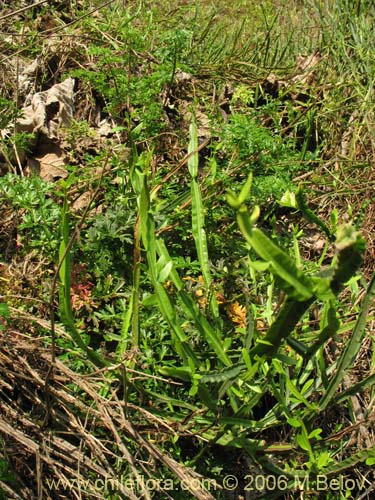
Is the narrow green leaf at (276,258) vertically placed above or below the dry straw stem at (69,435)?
above

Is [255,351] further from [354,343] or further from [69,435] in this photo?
[69,435]

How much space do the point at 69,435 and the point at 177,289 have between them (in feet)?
2.16

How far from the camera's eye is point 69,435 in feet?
6.77

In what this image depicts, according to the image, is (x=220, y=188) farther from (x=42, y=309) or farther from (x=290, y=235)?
(x=42, y=309)

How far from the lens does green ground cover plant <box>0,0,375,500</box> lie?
182 cm

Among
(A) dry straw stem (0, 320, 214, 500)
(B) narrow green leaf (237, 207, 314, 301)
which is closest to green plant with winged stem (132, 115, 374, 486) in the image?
(B) narrow green leaf (237, 207, 314, 301)

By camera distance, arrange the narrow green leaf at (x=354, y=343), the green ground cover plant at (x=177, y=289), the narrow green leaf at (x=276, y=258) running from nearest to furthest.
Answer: the narrow green leaf at (x=276, y=258) < the narrow green leaf at (x=354, y=343) < the green ground cover plant at (x=177, y=289)

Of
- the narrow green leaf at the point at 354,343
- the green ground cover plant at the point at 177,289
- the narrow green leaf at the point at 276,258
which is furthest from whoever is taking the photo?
the green ground cover plant at the point at 177,289

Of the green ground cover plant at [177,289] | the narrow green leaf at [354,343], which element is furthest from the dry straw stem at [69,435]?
the narrow green leaf at [354,343]

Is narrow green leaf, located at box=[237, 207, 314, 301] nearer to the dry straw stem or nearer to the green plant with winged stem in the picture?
the green plant with winged stem

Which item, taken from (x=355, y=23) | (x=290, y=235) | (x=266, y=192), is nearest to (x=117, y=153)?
(x=266, y=192)

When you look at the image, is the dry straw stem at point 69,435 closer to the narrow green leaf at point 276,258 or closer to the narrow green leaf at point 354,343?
the narrow green leaf at point 354,343

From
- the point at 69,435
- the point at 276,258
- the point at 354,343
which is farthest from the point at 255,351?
the point at 69,435

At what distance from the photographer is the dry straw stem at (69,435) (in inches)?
75.1
